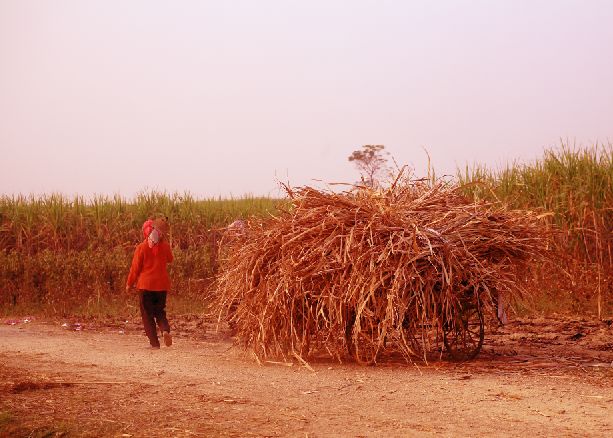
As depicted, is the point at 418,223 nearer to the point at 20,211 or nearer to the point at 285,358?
the point at 285,358

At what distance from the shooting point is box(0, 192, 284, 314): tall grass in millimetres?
19844

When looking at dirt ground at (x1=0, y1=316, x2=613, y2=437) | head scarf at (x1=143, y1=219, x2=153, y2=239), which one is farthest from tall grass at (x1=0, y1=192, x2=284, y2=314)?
dirt ground at (x1=0, y1=316, x2=613, y2=437)

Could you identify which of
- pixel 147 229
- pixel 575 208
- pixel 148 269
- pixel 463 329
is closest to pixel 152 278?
pixel 148 269

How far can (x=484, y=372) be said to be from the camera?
9.09m

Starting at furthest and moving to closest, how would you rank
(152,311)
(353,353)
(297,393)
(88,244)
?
(88,244) < (152,311) < (353,353) < (297,393)

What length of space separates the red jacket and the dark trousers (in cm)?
14

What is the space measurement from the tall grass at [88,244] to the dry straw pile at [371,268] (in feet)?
28.1

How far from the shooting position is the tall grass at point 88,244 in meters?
19.8

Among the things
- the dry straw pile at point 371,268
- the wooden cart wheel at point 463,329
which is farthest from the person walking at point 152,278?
the wooden cart wheel at point 463,329

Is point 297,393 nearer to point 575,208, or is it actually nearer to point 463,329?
point 463,329

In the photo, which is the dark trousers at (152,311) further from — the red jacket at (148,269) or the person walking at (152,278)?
the red jacket at (148,269)

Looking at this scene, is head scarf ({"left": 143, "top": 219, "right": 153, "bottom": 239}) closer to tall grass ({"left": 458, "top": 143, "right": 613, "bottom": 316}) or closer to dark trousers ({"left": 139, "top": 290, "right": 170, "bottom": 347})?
dark trousers ({"left": 139, "top": 290, "right": 170, "bottom": 347})

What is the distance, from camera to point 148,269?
11.7 meters

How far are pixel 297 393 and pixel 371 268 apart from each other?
5.56 feet
